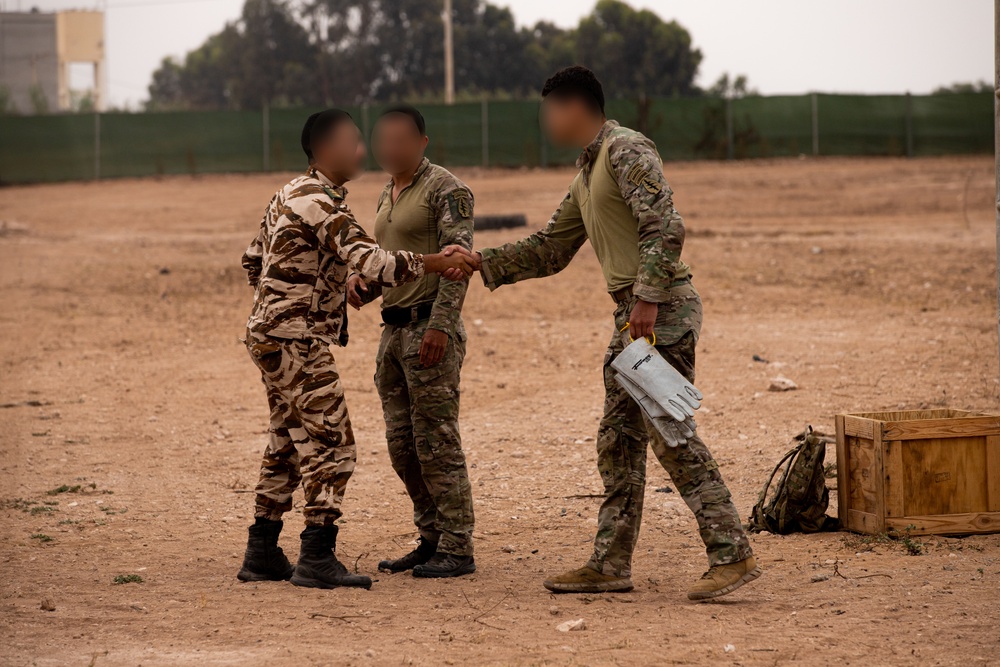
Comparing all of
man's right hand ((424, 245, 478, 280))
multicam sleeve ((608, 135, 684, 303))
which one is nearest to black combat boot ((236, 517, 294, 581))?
man's right hand ((424, 245, 478, 280))

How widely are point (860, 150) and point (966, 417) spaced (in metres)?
26.4

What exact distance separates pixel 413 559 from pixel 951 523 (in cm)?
→ 269

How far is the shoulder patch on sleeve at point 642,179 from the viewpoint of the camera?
4641mm

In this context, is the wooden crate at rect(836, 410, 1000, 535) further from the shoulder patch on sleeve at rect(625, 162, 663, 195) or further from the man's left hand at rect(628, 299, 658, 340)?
the shoulder patch on sleeve at rect(625, 162, 663, 195)

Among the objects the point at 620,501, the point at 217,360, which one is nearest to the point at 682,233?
the point at 620,501

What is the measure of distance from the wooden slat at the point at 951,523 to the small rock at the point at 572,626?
1930mm

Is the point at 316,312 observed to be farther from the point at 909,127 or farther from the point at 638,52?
the point at 638,52

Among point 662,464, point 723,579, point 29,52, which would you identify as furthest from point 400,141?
point 29,52

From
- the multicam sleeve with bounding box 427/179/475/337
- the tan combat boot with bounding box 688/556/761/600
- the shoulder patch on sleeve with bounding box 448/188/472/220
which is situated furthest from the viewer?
the shoulder patch on sleeve with bounding box 448/188/472/220

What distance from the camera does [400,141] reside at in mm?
5398

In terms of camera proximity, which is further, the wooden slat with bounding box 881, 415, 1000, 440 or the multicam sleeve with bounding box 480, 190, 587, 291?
the wooden slat with bounding box 881, 415, 1000, 440

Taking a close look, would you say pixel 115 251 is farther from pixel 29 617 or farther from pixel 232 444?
pixel 29 617

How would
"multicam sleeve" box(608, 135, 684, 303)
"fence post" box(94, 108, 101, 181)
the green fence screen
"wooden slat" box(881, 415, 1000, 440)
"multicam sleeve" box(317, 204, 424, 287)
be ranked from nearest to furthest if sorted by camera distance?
"multicam sleeve" box(608, 135, 684, 303)
"multicam sleeve" box(317, 204, 424, 287)
"wooden slat" box(881, 415, 1000, 440)
the green fence screen
"fence post" box(94, 108, 101, 181)

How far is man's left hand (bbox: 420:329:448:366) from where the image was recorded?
5.21 metres
